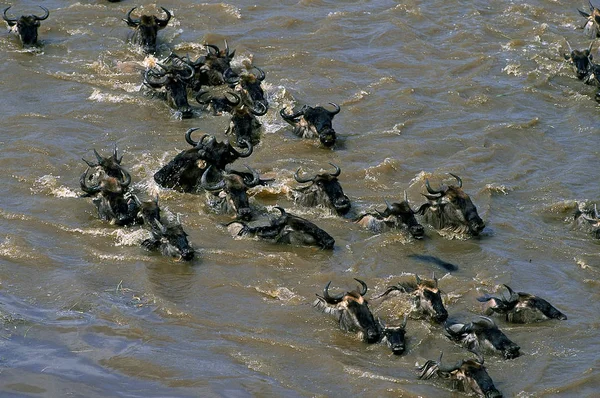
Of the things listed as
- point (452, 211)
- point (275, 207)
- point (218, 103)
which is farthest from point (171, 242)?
point (218, 103)

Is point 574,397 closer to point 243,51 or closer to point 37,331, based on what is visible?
point 37,331

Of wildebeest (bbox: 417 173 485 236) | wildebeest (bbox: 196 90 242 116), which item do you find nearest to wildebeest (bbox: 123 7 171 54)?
wildebeest (bbox: 196 90 242 116)

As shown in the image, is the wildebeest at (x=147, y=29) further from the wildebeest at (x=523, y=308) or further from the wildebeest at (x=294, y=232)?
the wildebeest at (x=523, y=308)

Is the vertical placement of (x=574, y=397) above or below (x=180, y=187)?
above

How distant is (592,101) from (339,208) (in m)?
6.79

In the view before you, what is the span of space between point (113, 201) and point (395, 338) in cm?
460

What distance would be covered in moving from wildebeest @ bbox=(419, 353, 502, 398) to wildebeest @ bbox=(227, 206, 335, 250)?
3.14 metres

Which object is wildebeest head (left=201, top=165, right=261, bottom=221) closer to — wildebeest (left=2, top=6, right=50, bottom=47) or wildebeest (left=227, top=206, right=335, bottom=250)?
wildebeest (left=227, top=206, right=335, bottom=250)

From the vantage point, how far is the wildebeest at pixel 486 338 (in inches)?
434

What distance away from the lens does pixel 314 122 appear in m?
16.6

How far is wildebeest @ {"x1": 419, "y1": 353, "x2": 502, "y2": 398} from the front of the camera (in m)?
10.2

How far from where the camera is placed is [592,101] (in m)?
18.8

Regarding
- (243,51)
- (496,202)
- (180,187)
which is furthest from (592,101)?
(180,187)

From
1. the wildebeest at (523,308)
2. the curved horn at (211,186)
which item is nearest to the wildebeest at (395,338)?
the wildebeest at (523,308)
